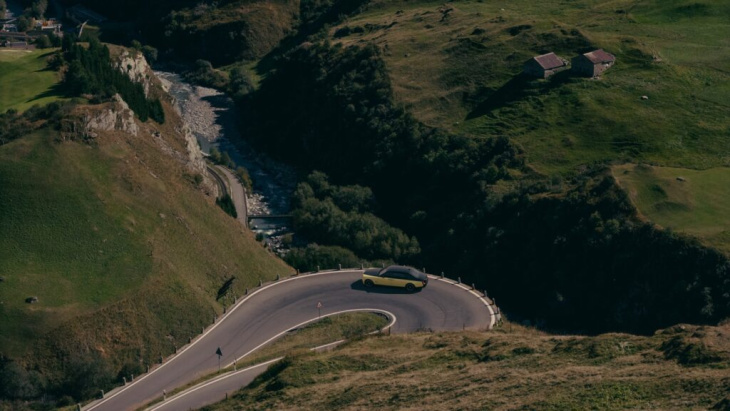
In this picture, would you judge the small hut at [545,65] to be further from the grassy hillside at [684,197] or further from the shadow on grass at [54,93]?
the shadow on grass at [54,93]

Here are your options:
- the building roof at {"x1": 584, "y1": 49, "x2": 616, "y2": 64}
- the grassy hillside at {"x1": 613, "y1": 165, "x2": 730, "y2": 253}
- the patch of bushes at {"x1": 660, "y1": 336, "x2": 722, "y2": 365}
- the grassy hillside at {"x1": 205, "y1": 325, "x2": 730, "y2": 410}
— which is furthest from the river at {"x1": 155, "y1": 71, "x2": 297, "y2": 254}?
the patch of bushes at {"x1": 660, "y1": 336, "x2": 722, "y2": 365}

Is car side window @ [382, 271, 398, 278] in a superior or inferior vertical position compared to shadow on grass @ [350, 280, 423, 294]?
superior

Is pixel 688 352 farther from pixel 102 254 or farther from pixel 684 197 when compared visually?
pixel 102 254

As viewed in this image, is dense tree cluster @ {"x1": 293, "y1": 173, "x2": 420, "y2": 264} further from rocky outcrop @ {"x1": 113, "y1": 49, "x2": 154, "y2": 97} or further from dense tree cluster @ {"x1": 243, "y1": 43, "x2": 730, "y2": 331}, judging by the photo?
rocky outcrop @ {"x1": 113, "y1": 49, "x2": 154, "y2": 97}

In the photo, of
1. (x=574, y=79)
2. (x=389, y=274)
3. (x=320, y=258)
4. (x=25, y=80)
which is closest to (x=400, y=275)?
(x=389, y=274)

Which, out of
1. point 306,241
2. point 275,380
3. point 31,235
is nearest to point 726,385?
point 275,380

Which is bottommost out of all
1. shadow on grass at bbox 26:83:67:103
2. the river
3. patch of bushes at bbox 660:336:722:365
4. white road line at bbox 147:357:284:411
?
the river
